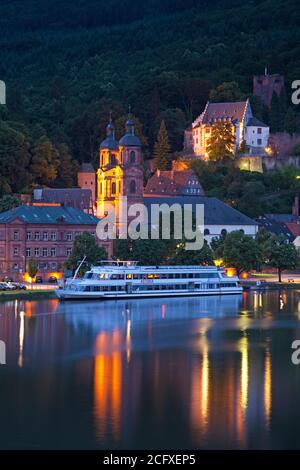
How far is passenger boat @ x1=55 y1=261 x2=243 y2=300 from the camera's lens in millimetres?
75000

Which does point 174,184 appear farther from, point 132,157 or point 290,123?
point 290,123

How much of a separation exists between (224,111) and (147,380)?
89.1 m

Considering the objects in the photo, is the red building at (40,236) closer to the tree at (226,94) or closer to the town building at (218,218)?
the town building at (218,218)

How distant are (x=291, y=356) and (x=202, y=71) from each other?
10730 centimetres

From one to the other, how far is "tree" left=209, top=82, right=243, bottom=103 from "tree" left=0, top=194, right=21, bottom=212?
4662cm

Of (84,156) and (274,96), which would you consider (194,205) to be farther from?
(274,96)

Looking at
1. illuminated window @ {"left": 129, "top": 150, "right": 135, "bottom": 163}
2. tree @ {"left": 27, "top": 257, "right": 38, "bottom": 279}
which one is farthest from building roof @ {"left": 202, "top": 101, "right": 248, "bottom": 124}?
tree @ {"left": 27, "top": 257, "right": 38, "bottom": 279}

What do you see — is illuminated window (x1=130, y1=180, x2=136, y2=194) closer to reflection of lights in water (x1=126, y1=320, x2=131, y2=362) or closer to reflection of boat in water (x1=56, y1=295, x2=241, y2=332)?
reflection of boat in water (x1=56, y1=295, x2=241, y2=332)

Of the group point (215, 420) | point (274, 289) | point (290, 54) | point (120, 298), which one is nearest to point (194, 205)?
point (274, 289)

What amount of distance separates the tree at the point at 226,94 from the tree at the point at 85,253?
54934 mm

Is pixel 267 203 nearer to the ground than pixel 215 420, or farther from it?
farther from it

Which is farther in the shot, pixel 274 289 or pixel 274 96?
pixel 274 96

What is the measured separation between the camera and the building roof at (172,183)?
11356 centimetres

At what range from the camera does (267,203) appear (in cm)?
11769
